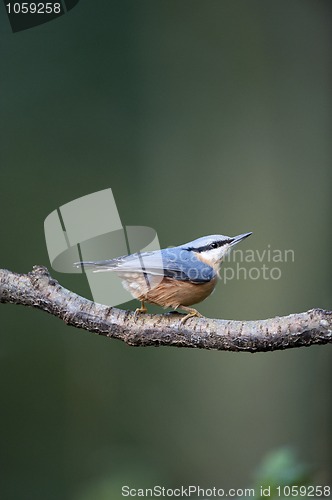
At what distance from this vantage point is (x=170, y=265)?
1.38 metres

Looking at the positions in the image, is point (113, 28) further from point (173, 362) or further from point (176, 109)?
point (173, 362)

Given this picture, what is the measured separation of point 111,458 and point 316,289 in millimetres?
1172

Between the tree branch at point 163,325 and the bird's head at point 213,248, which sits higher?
the bird's head at point 213,248

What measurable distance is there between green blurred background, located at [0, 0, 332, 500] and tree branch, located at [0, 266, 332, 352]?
130cm

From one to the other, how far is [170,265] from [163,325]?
210 mm

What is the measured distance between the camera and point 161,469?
260 cm

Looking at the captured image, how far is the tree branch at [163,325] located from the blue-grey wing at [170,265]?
131mm

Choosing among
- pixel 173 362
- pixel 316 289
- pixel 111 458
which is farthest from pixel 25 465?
pixel 316 289

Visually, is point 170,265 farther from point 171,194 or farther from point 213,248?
point 171,194

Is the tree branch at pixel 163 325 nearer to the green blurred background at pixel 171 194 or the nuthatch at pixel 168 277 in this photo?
the nuthatch at pixel 168 277

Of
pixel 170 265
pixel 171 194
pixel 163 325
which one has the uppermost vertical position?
pixel 171 194

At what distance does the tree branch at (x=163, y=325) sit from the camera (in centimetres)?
106

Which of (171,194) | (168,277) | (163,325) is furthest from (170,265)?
(171,194)

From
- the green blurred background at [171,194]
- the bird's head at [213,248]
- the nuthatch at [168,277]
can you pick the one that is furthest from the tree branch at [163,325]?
the green blurred background at [171,194]
